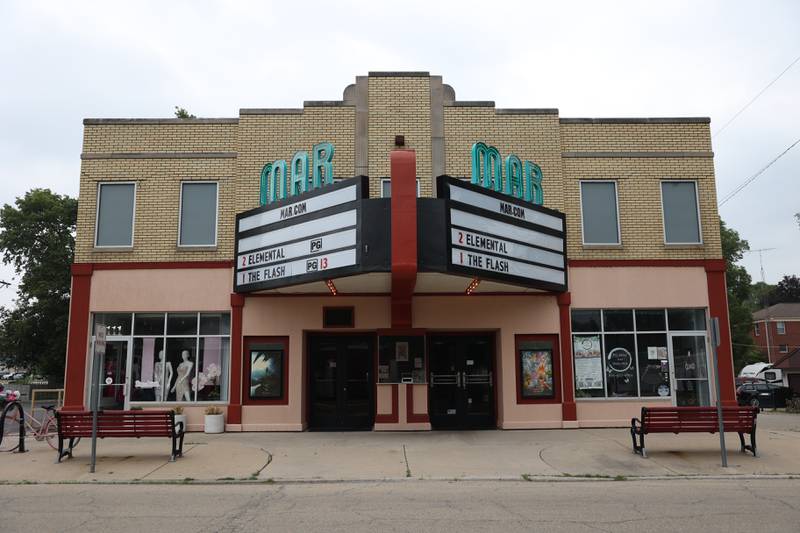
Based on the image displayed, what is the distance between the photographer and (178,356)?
52.9ft

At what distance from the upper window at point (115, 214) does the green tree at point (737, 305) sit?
1865 inches

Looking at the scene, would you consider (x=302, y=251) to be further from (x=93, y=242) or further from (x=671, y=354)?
(x=671, y=354)

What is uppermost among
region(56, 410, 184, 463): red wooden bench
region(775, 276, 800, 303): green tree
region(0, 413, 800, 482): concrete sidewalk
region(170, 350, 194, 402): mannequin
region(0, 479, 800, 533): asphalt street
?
region(775, 276, 800, 303): green tree

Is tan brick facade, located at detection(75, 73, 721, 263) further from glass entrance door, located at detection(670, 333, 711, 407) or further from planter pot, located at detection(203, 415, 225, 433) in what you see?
planter pot, located at detection(203, 415, 225, 433)

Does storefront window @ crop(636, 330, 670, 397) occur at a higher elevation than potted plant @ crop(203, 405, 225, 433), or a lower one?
higher

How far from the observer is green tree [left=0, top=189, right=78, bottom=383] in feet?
128

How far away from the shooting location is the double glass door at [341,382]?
16.1 meters

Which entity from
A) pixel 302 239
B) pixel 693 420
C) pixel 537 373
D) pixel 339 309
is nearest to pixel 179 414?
pixel 339 309

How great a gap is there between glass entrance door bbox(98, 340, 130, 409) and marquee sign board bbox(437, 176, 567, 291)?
31.1 ft

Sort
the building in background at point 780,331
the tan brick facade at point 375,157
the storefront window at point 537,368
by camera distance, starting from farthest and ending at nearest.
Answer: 1. the building in background at point 780,331
2. the tan brick facade at point 375,157
3. the storefront window at point 537,368

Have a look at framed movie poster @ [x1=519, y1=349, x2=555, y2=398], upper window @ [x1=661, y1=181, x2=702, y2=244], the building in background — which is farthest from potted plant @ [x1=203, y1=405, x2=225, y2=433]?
the building in background

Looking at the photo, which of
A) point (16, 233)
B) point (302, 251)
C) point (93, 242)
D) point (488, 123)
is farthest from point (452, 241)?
point (16, 233)

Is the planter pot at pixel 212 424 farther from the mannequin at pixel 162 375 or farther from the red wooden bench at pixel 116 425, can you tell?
the red wooden bench at pixel 116 425

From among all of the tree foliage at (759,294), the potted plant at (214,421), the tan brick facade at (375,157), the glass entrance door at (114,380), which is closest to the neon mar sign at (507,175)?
the tan brick facade at (375,157)
